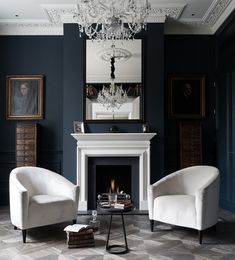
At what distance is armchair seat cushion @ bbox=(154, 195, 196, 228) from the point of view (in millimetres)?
3338

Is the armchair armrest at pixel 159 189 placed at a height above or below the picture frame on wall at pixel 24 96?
below

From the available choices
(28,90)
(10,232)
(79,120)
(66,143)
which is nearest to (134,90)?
(79,120)

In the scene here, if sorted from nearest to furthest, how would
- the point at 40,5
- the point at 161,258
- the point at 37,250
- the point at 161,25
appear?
the point at 161,258, the point at 37,250, the point at 40,5, the point at 161,25

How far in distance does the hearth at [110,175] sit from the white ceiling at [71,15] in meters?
2.35

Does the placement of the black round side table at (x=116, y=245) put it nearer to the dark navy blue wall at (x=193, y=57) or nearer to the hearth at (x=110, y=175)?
the hearth at (x=110, y=175)

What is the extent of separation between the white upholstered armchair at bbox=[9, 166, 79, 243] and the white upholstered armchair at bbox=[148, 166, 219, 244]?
3.36 ft

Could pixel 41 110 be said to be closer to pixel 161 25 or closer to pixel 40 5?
pixel 40 5

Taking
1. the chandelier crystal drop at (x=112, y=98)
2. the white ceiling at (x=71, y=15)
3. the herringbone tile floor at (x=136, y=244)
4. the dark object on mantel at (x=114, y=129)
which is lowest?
the herringbone tile floor at (x=136, y=244)

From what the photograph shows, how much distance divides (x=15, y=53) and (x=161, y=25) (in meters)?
2.60

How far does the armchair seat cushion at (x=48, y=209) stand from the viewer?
11.0 feet

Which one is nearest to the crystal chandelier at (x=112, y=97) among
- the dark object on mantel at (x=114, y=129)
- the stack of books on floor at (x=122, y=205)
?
the dark object on mantel at (x=114, y=129)

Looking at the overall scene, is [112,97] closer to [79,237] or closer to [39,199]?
[39,199]

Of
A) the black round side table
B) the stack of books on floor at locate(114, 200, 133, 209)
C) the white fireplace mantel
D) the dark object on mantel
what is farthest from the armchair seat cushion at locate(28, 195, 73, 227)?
the dark object on mantel

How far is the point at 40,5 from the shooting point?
15.4 ft
